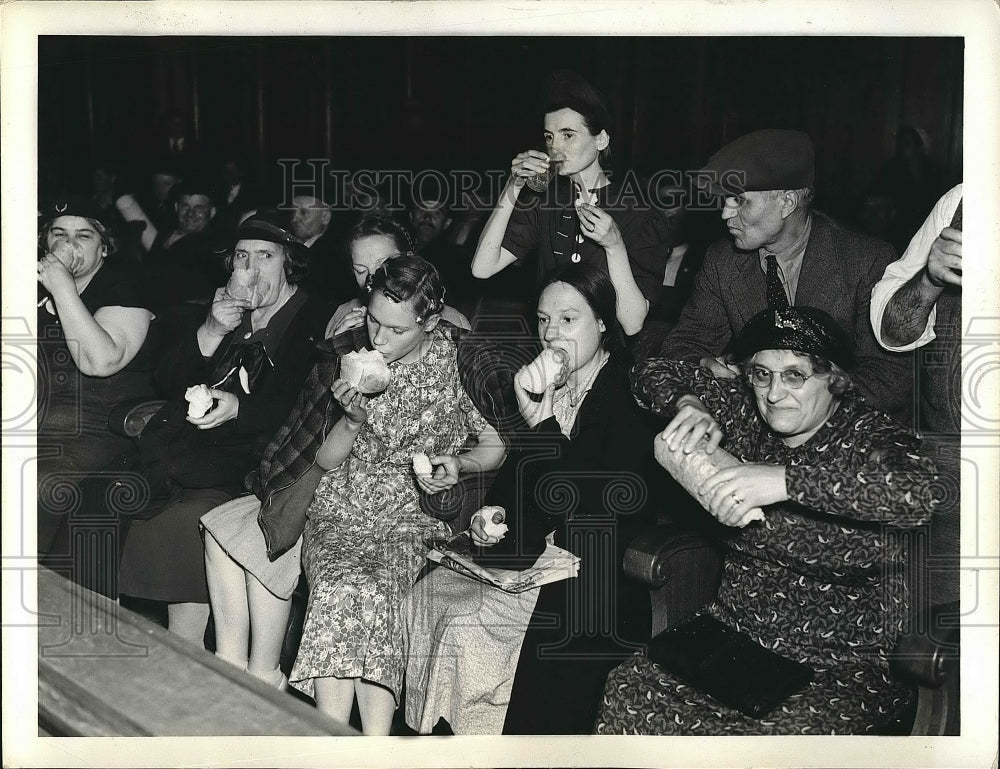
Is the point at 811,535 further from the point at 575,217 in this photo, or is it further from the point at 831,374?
the point at 575,217

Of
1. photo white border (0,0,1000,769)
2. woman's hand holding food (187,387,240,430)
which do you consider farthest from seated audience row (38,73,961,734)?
photo white border (0,0,1000,769)

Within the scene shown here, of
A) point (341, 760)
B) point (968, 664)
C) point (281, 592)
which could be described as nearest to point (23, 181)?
point (281, 592)

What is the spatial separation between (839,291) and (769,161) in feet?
1.65

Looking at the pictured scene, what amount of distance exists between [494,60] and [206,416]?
1605 mm

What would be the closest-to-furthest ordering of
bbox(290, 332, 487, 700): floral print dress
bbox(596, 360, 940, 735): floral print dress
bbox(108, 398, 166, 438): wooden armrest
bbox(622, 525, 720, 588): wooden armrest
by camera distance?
1. bbox(596, 360, 940, 735): floral print dress
2. bbox(622, 525, 720, 588): wooden armrest
3. bbox(290, 332, 487, 700): floral print dress
4. bbox(108, 398, 166, 438): wooden armrest

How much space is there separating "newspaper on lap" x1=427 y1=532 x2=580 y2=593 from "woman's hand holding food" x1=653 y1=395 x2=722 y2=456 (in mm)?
540

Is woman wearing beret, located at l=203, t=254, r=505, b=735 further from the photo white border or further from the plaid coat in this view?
the photo white border

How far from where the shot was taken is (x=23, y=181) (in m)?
3.64

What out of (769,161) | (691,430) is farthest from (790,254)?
(691,430)

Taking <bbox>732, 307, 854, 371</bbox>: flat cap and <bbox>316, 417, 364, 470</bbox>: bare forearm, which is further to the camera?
<bbox>316, 417, 364, 470</bbox>: bare forearm

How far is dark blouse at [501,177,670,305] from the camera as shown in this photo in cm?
359

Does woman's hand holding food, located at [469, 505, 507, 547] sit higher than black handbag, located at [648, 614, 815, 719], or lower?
higher

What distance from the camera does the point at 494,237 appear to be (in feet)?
11.8

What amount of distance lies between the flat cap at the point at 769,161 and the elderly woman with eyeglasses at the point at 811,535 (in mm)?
476
